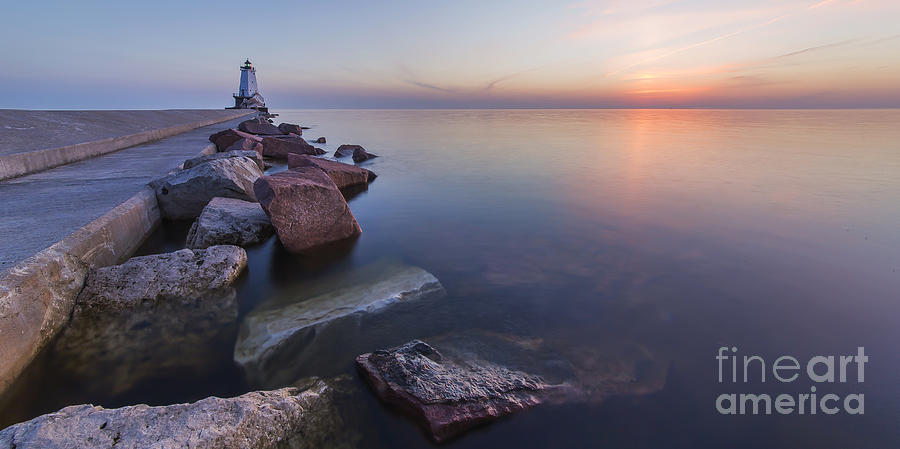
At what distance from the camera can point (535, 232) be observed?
20.7ft

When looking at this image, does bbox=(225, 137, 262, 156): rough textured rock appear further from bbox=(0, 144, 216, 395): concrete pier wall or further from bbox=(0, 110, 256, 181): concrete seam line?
bbox=(0, 144, 216, 395): concrete pier wall

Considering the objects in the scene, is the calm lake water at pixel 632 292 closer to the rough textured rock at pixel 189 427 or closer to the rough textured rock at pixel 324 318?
the rough textured rock at pixel 324 318

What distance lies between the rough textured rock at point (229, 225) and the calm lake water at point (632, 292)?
0.23 meters

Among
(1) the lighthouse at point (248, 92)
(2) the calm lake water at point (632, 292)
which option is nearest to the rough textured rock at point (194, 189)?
(2) the calm lake water at point (632, 292)

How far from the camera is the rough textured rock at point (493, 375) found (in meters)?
2.30

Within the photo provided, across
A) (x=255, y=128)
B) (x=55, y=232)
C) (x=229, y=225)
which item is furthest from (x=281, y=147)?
(x=55, y=232)

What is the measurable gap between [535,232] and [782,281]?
10.3ft

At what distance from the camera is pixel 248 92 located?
62.1 m

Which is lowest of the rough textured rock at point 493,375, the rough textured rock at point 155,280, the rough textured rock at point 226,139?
the rough textured rock at point 493,375

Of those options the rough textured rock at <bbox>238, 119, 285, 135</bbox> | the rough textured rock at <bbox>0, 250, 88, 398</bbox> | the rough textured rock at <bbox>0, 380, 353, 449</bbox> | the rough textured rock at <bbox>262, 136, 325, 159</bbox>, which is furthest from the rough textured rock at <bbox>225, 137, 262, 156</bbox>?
the rough textured rock at <bbox>0, 380, 353, 449</bbox>

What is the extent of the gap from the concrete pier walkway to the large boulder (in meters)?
0.54

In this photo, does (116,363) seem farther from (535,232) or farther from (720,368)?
(535,232)

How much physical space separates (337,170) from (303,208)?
4625 mm

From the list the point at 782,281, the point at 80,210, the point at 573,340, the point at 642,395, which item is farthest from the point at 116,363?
the point at 782,281
